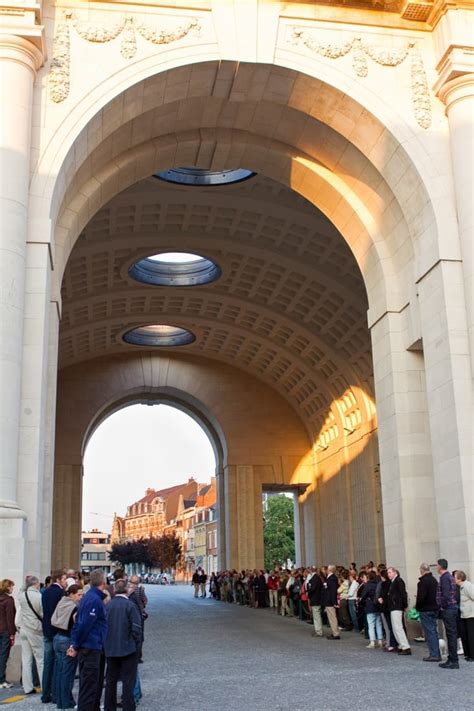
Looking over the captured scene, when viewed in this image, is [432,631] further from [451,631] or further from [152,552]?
[152,552]

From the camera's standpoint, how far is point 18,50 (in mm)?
14148

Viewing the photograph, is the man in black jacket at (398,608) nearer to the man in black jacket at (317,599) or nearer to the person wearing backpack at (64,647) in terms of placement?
the man in black jacket at (317,599)

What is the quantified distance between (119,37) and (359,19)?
5224 mm

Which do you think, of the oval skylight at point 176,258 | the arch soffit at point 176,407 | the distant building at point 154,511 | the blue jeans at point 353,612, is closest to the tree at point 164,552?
the distant building at point 154,511

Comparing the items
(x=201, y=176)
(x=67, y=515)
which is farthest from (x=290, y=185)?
(x=67, y=515)

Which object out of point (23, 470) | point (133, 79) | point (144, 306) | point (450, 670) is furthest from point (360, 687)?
point (144, 306)

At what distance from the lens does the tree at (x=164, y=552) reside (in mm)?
108000

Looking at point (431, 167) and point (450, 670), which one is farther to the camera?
point (431, 167)

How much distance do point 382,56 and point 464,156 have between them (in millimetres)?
3040

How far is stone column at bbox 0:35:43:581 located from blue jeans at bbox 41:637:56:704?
94.0 inches

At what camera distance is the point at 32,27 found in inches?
558

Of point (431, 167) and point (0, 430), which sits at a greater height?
point (431, 167)

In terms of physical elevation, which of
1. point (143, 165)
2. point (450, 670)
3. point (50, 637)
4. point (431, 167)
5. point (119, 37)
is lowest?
point (450, 670)

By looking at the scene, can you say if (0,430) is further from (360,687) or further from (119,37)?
(119,37)
